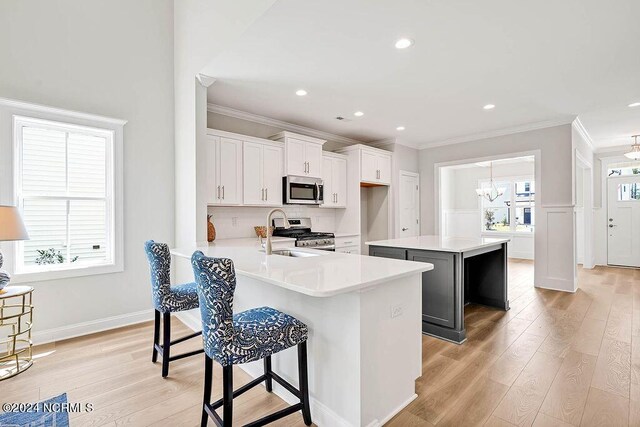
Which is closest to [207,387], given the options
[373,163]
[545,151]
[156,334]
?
[156,334]

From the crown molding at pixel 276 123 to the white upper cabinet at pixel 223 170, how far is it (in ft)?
1.86

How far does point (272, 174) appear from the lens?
452 centimetres

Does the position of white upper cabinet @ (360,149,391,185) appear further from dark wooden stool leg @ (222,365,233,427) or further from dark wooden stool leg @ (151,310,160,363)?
dark wooden stool leg @ (222,365,233,427)

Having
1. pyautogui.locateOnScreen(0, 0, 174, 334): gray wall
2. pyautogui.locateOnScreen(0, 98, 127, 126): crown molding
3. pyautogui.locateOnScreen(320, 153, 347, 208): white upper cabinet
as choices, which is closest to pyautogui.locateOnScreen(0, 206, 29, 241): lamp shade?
pyautogui.locateOnScreen(0, 0, 174, 334): gray wall

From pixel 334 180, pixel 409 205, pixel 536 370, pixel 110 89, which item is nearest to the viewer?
pixel 536 370

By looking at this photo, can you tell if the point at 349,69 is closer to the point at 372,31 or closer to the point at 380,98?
the point at 372,31

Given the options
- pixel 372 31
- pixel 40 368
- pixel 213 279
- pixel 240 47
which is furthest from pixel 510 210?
pixel 40 368

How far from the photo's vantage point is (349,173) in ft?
18.6

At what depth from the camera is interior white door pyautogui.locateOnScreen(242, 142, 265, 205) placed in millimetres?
4211

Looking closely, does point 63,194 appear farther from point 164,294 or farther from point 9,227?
point 164,294

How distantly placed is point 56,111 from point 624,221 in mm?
9981

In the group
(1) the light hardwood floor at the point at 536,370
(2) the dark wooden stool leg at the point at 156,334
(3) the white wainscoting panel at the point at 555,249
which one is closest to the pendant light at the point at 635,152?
(3) the white wainscoting panel at the point at 555,249

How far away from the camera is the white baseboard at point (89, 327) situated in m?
2.95

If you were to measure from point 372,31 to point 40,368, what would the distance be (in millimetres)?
3849
